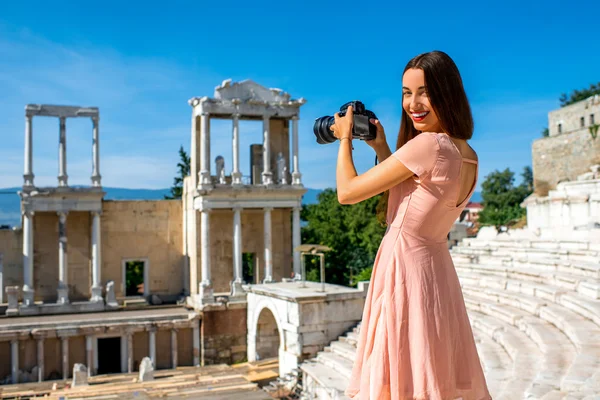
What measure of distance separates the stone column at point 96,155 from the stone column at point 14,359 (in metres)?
7.02

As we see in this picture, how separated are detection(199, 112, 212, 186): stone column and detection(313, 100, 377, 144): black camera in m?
22.5

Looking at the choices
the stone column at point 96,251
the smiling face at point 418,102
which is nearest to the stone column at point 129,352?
the stone column at point 96,251

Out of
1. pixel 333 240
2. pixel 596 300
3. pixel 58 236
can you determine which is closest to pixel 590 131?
pixel 333 240

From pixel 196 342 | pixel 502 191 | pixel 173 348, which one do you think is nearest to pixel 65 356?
pixel 173 348

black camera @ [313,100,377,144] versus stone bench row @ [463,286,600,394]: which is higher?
black camera @ [313,100,377,144]

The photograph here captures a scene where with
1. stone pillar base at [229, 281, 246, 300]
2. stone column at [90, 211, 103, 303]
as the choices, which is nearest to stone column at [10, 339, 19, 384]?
stone column at [90, 211, 103, 303]

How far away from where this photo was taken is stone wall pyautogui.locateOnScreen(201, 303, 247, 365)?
23.0 m

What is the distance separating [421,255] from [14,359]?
21.1 meters

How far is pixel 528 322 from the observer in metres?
9.13

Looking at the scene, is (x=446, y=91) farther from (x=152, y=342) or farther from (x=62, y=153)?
(x=62, y=153)

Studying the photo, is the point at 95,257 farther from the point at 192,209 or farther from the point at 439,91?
the point at 439,91

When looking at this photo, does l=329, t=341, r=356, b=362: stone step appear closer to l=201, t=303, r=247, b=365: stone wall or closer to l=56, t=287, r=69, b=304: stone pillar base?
l=201, t=303, r=247, b=365: stone wall

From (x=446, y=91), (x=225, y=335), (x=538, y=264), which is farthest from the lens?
(x=225, y=335)

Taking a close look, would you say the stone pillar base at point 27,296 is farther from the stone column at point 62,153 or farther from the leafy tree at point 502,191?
the leafy tree at point 502,191
